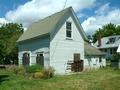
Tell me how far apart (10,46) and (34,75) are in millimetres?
22505

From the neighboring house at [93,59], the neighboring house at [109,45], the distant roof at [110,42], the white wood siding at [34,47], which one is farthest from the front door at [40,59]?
the distant roof at [110,42]

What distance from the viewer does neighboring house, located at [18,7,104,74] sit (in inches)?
1017

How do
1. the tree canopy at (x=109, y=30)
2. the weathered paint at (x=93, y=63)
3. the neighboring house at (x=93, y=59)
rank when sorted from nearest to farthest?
the weathered paint at (x=93, y=63) < the neighboring house at (x=93, y=59) < the tree canopy at (x=109, y=30)

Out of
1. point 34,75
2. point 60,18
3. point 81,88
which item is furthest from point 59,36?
point 81,88

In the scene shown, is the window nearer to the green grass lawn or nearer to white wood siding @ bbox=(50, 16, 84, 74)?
white wood siding @ bbox=(50, 16, 84, 74)

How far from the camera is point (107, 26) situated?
9481 cm

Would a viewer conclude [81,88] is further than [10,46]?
No

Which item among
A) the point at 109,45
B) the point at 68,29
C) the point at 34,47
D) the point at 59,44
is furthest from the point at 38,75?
the point at 109,45

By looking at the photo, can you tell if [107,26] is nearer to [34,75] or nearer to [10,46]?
[10,46]

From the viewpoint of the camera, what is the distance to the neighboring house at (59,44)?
2584 centimetres

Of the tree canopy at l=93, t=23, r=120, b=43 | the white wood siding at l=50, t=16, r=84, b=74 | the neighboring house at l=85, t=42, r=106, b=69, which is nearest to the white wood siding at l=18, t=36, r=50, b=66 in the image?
the white wood siding at l=50, t=16, r=84, b=74

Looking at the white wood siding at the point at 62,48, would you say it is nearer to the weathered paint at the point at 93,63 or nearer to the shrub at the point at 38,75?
the shrub at the point at 38,75

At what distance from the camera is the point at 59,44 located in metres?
26.4

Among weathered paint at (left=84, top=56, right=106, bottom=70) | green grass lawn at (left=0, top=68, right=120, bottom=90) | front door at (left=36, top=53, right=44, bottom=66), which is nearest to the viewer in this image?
green grass lawn at (left=0, top=68, right=120, bottom=90)
